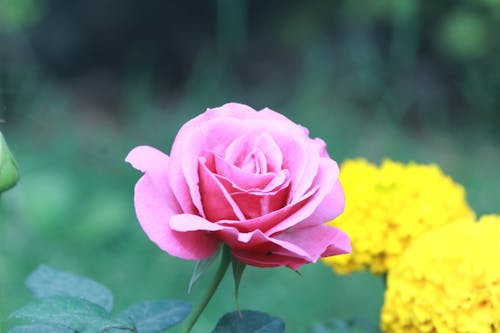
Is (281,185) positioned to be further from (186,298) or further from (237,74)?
(237,74)

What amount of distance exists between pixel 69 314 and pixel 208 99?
2064 mm

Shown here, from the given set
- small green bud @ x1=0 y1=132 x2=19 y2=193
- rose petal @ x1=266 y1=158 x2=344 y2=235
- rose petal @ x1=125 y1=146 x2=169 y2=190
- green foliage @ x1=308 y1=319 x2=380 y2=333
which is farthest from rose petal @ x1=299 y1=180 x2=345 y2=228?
green foliage @ x1=308 y1=319 x2=380 y2=333

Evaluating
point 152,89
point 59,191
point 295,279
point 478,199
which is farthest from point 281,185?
point 152,89

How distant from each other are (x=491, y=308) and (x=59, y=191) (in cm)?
152

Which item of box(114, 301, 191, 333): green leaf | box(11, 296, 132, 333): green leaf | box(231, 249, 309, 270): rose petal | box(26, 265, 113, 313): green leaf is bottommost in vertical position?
box(11, 296, 132, 333): green leaf

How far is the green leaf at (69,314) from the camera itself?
652mm

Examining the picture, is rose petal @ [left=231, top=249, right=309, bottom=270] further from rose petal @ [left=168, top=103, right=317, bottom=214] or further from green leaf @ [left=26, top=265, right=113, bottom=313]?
green leaf @ [left=26, top=265, right=113, bottom=313]

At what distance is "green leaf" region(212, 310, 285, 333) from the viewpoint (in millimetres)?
704

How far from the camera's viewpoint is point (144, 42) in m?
3.17

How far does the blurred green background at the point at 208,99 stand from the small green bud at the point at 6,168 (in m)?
1.18

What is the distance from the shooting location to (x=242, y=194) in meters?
0.66

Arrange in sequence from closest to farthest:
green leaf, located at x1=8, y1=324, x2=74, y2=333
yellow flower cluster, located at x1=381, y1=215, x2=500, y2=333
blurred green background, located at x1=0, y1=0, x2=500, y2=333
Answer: green leaf, located at x1=8, y1=324, x2=74, y2=333 → yellow flower cluster, located at x1=381, y1=215, x2=500, y2=333 → blurred green background, located at x1=0, y1=0, x2=500, y2=333

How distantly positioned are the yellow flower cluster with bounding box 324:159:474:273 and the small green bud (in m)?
0.45

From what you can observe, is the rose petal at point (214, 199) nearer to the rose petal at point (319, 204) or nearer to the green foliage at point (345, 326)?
the rose petal at point (319, 204)
